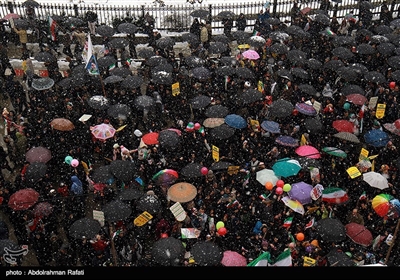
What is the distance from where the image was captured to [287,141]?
1374cm

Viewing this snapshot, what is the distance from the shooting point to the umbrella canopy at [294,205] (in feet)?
38.3

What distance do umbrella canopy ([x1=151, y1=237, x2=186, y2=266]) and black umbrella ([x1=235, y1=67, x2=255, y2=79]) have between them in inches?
329

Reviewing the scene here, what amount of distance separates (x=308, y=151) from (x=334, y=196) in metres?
1.82

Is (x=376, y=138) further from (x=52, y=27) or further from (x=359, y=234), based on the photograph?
(x=52, y=27)

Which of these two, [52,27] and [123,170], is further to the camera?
[52,27]

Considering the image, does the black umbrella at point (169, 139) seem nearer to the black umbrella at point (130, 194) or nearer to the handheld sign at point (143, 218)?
the black umbrella at point (130, 194)

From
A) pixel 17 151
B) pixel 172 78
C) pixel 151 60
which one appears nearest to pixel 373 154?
pixel 172 78

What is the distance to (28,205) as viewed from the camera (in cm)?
1145

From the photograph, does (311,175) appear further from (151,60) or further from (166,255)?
(151,60)

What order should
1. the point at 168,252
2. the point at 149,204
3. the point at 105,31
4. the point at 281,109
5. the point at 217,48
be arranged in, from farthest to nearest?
the point at 105,31 < the point at 217,48 < the point at 281,109 < the point at 149,204 < the point at 168,252

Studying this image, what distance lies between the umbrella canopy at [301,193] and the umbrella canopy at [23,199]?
6.80 meters

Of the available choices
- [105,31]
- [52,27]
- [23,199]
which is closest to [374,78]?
[105,31]

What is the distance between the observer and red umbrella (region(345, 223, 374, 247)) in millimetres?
10922

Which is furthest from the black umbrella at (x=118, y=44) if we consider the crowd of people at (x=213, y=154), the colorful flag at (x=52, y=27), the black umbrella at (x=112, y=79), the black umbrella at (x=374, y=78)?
the black umbrella at (x=374, y=78)
